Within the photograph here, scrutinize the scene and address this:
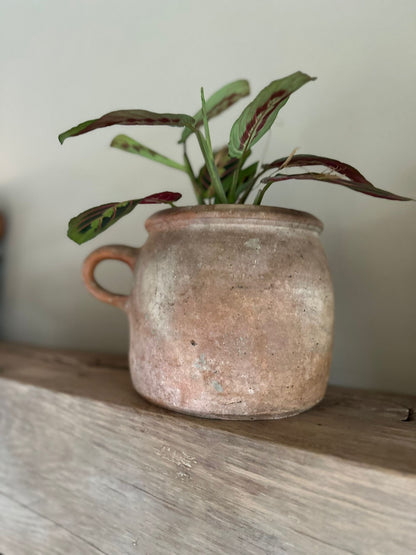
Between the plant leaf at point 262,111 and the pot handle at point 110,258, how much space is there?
0.25 metres

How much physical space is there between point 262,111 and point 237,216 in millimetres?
130

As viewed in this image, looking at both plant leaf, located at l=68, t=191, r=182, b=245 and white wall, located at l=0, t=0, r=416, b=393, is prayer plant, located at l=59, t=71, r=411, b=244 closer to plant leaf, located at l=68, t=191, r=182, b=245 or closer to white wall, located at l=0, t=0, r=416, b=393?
plant leaf, located at l=68, t=191, r=182, b=245

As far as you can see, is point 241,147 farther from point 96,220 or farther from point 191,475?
point 191,475

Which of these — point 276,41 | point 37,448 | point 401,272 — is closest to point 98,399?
point 37,448

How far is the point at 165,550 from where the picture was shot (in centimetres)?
50

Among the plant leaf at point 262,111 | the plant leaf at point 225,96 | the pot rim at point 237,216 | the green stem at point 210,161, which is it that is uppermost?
the plant leaf at point 225,96

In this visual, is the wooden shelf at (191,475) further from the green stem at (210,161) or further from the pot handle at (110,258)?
the green stem at (210,161)

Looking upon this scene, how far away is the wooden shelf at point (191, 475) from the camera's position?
38 centimetres

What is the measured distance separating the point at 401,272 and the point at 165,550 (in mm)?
582

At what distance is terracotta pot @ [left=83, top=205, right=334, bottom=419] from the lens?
483 mm

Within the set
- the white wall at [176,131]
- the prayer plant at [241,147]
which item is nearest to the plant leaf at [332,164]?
the prayer plant at [241,147]

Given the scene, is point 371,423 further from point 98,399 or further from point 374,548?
point 98,399

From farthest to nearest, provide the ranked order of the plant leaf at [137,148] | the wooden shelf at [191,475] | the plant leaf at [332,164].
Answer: the plant leaf at [137,148]
the plant leaf at [332,164]
the wooden shelf at [191,475]

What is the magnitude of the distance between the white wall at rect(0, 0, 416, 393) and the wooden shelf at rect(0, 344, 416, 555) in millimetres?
248
